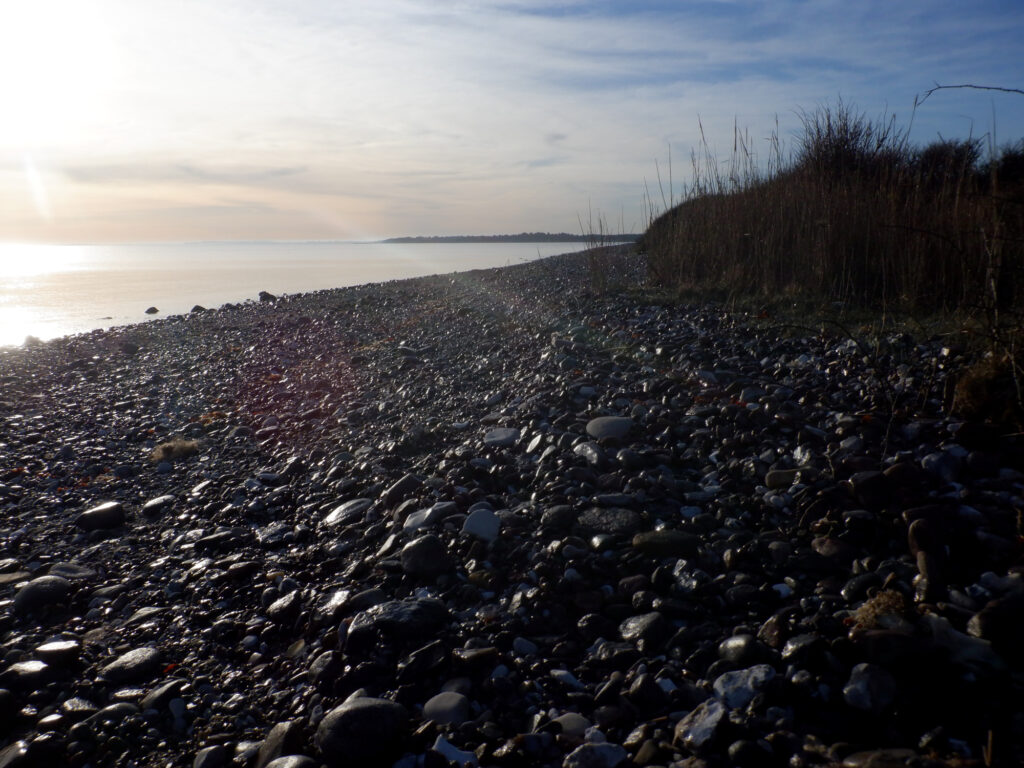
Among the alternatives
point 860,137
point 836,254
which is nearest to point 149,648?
point 836,254

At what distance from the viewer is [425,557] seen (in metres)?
3.01

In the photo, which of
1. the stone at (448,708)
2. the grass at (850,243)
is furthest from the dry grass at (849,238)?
the stone at (448,708)

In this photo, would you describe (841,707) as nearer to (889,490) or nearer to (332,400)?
(889,490)

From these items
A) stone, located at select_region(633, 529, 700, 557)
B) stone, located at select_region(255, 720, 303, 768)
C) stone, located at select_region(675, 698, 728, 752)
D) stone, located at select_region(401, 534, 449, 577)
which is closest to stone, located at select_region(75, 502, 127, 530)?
stone, located at select_region(401, 534, 449, 577)

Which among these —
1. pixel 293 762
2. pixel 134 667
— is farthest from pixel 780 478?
pixel 134 667

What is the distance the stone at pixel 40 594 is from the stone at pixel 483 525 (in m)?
2.15

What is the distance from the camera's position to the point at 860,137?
36.7 ft

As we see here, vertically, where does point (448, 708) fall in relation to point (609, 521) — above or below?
below

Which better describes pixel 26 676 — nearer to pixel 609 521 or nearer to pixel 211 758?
pixel 211 758

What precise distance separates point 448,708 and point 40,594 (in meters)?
2.55

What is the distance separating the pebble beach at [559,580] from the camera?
1.91 metres

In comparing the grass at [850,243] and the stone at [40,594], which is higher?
the grass at [850,243]

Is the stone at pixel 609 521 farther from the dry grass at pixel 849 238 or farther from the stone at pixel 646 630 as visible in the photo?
the dry grass at pixel 849 238

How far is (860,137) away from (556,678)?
38.9 feet
